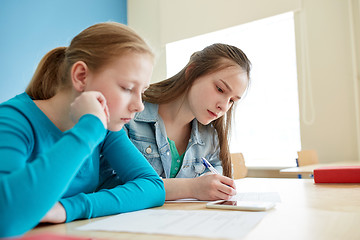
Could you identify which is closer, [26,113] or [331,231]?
[331,231]

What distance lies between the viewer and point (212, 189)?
96 cm

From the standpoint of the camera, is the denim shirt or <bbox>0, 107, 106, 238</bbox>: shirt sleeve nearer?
<bbox>0, 107, 106, 238</bbox>: shirt sleeve

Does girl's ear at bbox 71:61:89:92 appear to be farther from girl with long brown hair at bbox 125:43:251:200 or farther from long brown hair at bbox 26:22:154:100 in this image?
girl with long brown hair at bbox 125:43:251:200

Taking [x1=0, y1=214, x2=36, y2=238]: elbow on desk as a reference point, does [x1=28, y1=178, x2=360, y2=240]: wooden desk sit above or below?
below

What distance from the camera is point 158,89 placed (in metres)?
1.50

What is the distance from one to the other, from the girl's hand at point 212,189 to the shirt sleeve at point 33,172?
418mm

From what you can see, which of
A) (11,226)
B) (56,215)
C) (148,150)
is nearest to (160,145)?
A: (148,150)

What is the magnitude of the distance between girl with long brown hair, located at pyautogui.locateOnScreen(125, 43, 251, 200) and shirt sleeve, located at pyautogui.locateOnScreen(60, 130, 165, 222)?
14.2 inches

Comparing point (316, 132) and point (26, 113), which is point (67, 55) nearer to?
point (26, 113)

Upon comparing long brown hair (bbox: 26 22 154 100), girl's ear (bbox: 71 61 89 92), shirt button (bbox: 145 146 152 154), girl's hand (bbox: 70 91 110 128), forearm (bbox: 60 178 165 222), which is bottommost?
forearm (bbox: 60 178 165 222)

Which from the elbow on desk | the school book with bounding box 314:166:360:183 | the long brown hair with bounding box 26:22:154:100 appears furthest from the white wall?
the elbow on desk

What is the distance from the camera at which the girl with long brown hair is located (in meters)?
1.34

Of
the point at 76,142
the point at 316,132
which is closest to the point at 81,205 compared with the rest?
the point at 76,142

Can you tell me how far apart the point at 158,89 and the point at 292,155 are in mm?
2470
